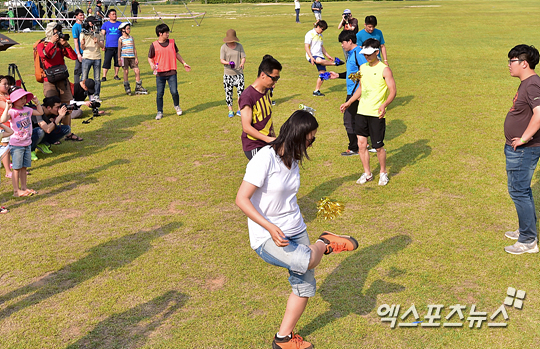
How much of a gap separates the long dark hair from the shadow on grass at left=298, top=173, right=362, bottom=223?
310cm

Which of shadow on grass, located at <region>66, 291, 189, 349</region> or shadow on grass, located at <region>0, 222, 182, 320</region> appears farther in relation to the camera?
shadow on grass, located at <region>0, 222, 182, 320</region>

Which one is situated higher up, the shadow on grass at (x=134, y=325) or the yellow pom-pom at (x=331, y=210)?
the yellow pom-pom at (x=331, y=210)

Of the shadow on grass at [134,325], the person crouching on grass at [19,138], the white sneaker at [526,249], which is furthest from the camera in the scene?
the person crouching on grass at [19,138]

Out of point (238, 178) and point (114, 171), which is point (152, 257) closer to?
point (238, 178)

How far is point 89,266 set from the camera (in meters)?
5.80

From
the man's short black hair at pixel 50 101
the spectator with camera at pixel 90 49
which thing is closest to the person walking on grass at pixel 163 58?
the man's short black hair at pixel 50 101

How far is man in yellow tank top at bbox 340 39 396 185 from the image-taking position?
24.2 feet

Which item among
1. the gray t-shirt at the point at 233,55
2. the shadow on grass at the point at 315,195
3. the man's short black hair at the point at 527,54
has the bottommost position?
the shadow on grass at the point at 315,195

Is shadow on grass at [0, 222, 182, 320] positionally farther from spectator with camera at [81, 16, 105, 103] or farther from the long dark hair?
spectator with camera at [81, 16, 105, 103]

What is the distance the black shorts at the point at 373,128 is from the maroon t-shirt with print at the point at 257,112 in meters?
1.97

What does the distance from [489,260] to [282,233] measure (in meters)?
3.26

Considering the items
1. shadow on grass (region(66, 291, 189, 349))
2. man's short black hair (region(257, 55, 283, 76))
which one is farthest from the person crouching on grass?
man's short black hair (region(257, 55, 283, 76))

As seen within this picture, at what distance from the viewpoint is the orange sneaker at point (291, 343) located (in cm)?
424

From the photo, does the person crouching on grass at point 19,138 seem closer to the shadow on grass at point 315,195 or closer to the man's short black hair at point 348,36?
the shadow on grass at point 315,195
